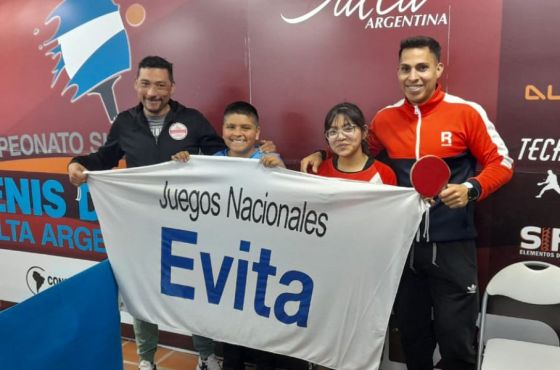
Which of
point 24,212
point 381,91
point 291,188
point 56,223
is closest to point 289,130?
point 381,91

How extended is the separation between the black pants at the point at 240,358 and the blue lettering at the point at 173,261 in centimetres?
49

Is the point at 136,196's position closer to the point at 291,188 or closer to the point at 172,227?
the point at 172,227

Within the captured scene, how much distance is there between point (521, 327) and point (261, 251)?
4.31 ft

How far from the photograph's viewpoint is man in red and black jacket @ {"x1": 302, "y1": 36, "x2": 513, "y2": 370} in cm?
185

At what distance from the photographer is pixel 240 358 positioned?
7.85ft

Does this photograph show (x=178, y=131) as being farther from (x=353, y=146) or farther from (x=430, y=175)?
(x=430, y=175)

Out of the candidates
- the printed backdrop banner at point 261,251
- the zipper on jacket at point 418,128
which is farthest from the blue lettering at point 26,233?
the zipper on jacket at point 418,128

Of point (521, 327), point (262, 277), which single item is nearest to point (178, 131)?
point (262, 277)

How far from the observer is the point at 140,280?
209 centimetres

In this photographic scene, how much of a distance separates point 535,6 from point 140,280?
2.06 meters

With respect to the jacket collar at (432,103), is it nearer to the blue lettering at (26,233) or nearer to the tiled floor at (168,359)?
the tiled floor at (168,359)

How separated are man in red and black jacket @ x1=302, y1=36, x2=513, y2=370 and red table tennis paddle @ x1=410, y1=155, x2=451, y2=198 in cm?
23

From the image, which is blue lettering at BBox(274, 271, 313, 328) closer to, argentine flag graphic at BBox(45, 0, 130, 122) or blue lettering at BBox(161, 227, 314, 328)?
blue lettering at BBox(161, 227, 314, 328)

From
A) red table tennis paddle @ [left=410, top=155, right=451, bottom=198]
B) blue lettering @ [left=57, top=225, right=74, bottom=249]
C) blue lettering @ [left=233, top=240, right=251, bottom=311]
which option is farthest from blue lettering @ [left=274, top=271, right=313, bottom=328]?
blue lettering @ [left=57, top=225, right=74, bottom=249]
